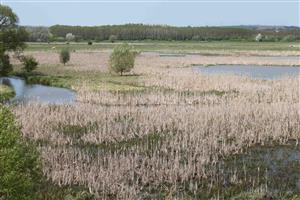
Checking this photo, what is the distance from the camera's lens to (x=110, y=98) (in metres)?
37.7

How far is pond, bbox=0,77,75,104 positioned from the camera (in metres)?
40.0

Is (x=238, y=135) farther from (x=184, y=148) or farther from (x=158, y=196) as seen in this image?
(x=158, y=196)

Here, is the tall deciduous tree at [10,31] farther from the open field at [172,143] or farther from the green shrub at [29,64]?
Result: the open field at [172,143]

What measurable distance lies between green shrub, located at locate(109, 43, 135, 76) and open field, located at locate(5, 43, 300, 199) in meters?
16.5

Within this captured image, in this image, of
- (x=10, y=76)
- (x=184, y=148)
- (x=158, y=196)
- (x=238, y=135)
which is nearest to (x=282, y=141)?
(x=238, y=135)

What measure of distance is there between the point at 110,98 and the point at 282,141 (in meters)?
16.0

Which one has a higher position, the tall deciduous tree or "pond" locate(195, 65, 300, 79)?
the tall deciduous tree

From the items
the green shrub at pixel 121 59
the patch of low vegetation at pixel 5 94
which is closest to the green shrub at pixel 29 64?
the green shrub at pixel 121 59

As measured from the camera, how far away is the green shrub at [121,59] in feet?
188

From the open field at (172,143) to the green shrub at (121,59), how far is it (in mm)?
16524

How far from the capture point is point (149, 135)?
2583cm

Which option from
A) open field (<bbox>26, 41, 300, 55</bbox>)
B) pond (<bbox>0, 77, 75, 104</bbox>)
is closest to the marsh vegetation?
pond (<bbox>0, 77, 75, 104</bbox>)

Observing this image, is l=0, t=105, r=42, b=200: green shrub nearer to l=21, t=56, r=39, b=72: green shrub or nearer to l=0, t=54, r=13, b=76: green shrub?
l=0, t=54, r=13, b=76: green shrub

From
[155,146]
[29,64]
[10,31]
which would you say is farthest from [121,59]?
[155,146]
